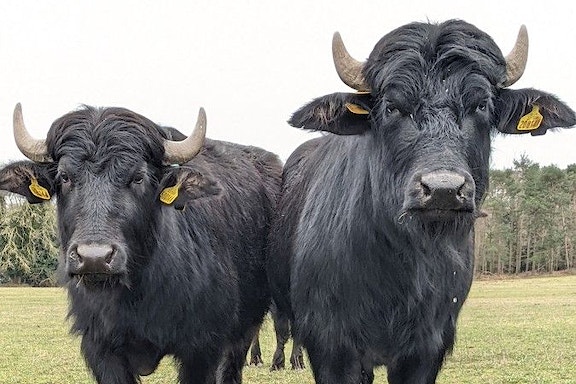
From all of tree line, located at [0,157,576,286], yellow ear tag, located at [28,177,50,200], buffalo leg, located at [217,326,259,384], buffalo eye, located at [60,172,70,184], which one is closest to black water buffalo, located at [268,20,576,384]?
buffalo eye, located at [60,172,70,184]

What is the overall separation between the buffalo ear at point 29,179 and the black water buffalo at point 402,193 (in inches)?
85.4

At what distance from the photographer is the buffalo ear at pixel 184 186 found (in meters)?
6.59

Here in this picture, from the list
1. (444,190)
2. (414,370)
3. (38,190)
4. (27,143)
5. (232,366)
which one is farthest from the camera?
(232,366)

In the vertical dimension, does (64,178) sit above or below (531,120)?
below

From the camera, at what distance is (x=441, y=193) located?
462cm

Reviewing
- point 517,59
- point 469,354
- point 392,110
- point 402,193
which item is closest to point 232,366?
point 402,193

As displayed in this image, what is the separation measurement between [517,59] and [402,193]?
1.46 metres

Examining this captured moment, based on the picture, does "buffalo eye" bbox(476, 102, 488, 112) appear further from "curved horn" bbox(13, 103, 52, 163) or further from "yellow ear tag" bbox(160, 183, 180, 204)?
"curved horn" bbox(13, 103, 52, 163)

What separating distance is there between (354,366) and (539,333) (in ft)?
44.6

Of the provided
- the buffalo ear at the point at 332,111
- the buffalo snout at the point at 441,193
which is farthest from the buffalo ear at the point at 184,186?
the buffalo snout at the point at 441,193

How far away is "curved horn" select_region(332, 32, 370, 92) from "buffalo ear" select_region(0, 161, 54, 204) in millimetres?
2580

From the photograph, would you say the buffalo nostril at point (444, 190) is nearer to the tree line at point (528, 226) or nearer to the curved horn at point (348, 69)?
the curved horn at point (348, 69)

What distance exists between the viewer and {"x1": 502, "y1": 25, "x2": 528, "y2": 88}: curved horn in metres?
5.65

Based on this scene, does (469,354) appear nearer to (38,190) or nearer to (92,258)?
(38,190)
